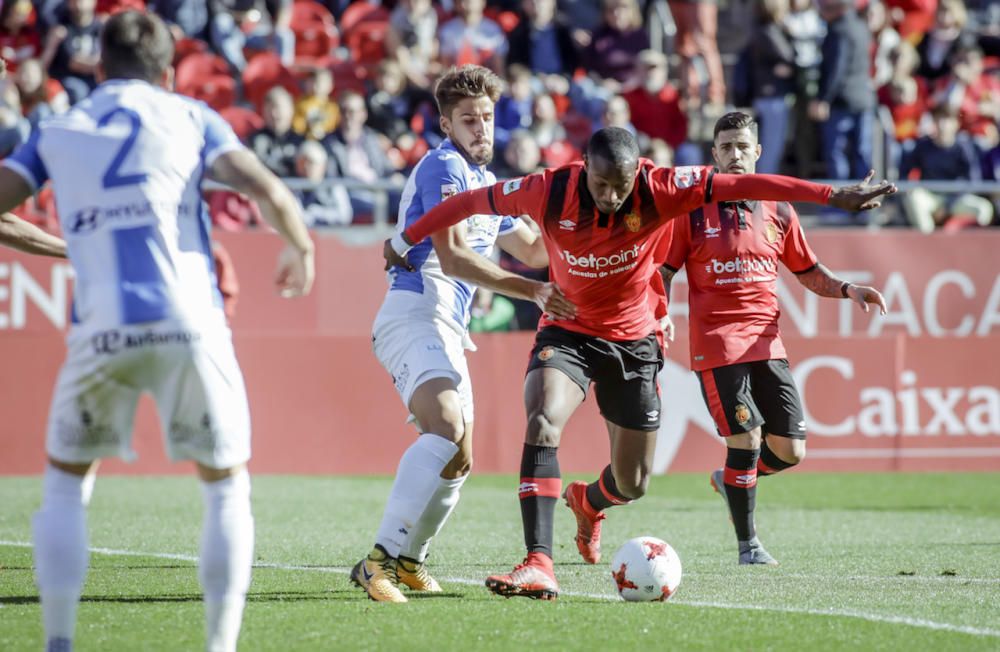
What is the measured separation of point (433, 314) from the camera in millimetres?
6930

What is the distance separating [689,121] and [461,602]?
11.9 meters

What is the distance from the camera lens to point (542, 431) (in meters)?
6.90

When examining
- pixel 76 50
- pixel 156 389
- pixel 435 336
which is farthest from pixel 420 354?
pixel 76 50

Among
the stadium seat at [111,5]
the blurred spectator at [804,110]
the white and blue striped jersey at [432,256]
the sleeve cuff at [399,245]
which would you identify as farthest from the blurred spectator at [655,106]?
the sleeve cuff at [399,245]

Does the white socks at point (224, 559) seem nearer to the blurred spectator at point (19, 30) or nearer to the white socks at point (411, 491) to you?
the white socks at point (411, 491)

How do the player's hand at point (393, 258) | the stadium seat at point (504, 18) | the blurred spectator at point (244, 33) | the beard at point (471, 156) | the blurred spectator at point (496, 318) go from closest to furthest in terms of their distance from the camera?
1. the player's hand at point (393, 258)
2. the beard at point (471, 156)
3. the blurred spectator at point (496, 318)
4. the blurred spectator at point (244, 33)
5. the stadium seat at point (504, 18)

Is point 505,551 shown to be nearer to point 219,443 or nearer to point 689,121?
point 219,443

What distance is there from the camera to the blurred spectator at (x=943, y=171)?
16.6m

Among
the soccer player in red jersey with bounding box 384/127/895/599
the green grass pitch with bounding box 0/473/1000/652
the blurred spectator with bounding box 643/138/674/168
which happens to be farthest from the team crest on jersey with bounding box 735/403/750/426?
the blurred spectator with bounding box 643/138/674/168

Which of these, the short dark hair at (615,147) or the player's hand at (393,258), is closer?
the short dark hair at (615,147)

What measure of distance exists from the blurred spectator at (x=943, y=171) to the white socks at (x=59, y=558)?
13265 millimetres

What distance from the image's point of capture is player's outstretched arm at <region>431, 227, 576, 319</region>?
6.46m

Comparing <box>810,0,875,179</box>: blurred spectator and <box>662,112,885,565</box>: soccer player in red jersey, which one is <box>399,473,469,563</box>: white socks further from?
<box>810,0,875,179</box>: blurred spectator

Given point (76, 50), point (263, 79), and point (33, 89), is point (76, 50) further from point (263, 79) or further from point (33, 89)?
point (263, 79)
